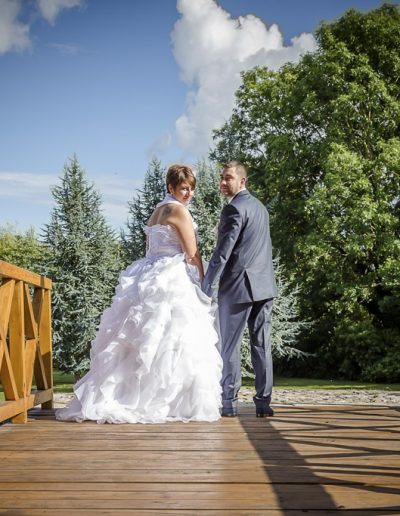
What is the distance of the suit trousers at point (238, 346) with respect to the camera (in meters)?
5.09

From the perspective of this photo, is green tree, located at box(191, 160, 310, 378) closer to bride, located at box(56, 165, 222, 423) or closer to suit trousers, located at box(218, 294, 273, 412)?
bride, located at box(56, 165, 222, 423)

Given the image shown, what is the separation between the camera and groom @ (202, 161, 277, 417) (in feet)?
16.6

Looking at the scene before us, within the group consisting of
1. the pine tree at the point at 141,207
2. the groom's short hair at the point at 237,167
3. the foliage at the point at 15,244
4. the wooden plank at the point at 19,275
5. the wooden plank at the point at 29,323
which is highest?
the foliage at the point at 15,244

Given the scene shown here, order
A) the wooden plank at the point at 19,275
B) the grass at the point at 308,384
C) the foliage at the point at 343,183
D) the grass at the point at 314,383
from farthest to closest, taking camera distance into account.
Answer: the foliage at the point at 343,183 < the grass at the point at 314,383 < the grass at the point at 308,384 < the wooden plank at the point at 19,275

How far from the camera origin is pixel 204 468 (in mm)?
3189

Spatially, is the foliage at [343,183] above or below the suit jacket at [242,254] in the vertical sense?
above

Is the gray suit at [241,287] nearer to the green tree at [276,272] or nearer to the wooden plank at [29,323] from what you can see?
the wooden plank at [29,323]

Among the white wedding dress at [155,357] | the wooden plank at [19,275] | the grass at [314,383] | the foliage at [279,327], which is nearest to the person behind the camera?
the wooden plank at [19,275]

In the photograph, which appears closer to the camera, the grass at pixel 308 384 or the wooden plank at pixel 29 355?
the wooden plank at pixel 29 355

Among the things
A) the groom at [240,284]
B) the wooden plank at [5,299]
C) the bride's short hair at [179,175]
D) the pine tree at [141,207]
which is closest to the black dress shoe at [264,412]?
the groom at [240,284]

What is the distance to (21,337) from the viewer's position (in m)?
4.96

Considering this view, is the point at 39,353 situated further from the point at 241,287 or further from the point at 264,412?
the point at 264,412

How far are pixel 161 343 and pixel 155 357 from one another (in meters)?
0.11

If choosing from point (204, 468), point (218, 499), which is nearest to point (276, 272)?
point (204, 468)
